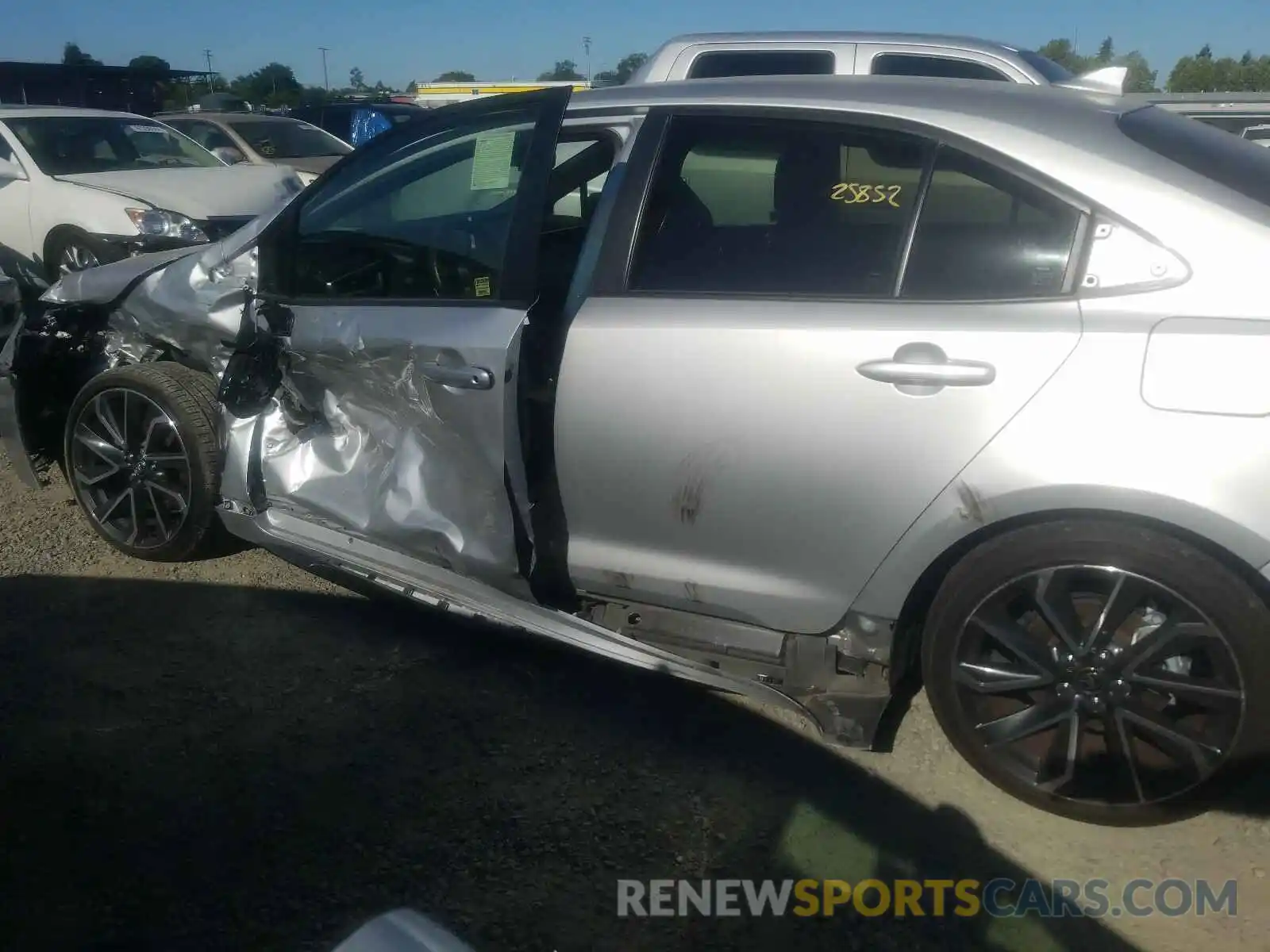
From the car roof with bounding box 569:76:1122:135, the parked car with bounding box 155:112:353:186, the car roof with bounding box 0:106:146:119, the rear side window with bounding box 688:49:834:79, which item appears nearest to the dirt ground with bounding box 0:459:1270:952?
the car roof with bounding box 569:76:1122:135

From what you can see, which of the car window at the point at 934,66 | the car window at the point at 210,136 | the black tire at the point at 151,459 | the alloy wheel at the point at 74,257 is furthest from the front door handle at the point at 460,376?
the car window at the point at 210,136

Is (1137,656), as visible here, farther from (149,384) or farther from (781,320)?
(149,384)

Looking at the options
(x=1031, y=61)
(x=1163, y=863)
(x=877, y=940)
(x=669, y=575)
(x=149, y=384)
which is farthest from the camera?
Result: (x=1031, y=61)

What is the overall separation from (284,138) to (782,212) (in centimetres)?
1178

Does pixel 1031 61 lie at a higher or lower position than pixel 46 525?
higher

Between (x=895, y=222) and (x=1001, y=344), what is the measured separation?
1.45ft

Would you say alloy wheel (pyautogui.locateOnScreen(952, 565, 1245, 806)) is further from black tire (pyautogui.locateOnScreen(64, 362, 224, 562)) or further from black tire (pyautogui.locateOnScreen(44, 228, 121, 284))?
black tire (pyautogui.locateOnScreen(44, 228, 121, 284))

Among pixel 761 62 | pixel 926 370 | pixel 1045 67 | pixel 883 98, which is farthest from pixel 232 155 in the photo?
pixel 926 370

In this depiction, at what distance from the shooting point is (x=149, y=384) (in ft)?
12.7

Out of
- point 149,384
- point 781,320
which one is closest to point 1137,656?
point 781,320

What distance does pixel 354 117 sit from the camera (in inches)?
647

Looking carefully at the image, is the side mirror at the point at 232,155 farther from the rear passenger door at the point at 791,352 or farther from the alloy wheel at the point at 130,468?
the rear passenger door at the point at 791,352

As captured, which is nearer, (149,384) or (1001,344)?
(1001,344)

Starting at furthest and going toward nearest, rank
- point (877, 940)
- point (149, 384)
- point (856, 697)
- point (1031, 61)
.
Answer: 1. point (1031, 61)
2. point (149, 384)
3. point (856, 697)
4. point (877, 940)
